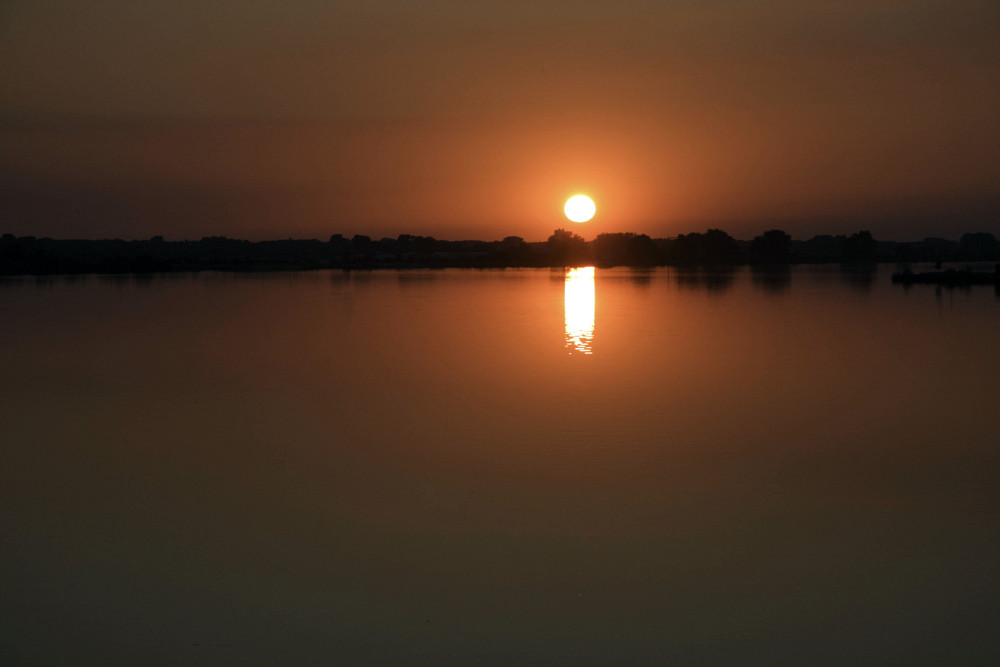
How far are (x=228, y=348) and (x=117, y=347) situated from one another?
2.33m

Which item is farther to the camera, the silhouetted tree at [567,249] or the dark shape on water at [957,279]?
the silhouetted tree at [567,249]

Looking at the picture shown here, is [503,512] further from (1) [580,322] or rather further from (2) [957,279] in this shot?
(2) [957,279]

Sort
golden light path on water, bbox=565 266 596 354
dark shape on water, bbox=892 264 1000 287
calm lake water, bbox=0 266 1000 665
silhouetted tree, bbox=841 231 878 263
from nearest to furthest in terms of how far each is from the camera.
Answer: calm lake water, bbox=0 266 1000 665
golden light path on water, bbox=565 266 596 354
dark shape on water, bbox=892 264 1000 287
silhouetted tree, bbox=841 231 878 263

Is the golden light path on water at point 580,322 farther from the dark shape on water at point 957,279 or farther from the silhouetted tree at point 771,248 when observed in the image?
the silhouetted tree at point 771,248

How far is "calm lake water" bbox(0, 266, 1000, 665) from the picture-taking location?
484 centimetres

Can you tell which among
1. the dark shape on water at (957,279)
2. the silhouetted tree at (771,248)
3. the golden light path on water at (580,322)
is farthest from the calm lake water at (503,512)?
the silhouetted tree at (771,248)

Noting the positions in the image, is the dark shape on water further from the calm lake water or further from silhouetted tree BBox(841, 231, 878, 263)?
silhouetted tree BBox(841, 231, 878, 263)

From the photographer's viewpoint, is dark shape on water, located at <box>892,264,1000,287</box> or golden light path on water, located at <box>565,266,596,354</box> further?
dark shape on water, located at <box>892,264,1000,287</box>

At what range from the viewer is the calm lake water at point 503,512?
15.9 feet

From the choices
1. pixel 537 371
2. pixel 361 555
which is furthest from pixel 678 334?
pixel 361 555

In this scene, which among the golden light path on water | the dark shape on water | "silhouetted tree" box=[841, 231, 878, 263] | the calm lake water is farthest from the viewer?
"silhouetted tree" box=[841, 231, 878, 263]

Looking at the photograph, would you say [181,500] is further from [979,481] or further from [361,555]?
[979,481]

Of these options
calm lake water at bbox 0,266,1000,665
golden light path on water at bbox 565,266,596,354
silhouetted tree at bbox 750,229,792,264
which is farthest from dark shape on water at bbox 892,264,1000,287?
silhouetted tree at bbox 750,229,792,264

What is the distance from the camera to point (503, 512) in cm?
674
